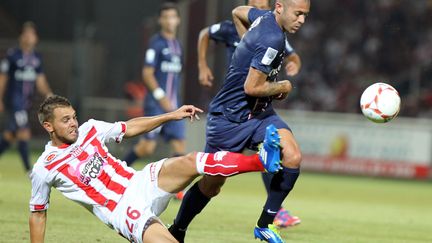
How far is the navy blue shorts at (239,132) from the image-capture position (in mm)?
6711

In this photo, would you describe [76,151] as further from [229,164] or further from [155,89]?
[155,89]

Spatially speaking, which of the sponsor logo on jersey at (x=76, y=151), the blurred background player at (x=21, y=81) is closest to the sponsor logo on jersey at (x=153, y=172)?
the sponsor logo on jersey at (x=76, y=151)

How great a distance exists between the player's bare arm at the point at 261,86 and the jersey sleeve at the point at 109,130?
38.6 inches

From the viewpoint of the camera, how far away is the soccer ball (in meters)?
6.89

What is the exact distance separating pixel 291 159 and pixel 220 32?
2742 mm

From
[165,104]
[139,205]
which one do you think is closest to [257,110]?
[139,205]

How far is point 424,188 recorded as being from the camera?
1571cm

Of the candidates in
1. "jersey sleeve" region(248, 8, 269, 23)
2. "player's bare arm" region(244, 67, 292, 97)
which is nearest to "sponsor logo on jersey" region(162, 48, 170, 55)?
"jersey sleeve" region(248, 8, 269, 23)

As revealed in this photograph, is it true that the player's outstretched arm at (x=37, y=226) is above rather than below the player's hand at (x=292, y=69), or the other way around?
below

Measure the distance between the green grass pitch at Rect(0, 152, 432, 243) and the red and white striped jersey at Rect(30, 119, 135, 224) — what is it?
122cm

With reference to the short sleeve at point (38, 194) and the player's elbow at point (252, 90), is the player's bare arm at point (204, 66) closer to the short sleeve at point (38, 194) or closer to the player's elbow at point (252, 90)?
the player's elbow at point (252, 90)

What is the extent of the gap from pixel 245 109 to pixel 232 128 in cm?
18

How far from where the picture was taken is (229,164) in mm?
5543

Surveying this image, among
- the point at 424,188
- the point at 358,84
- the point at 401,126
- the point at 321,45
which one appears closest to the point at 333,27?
the point at 321,45
